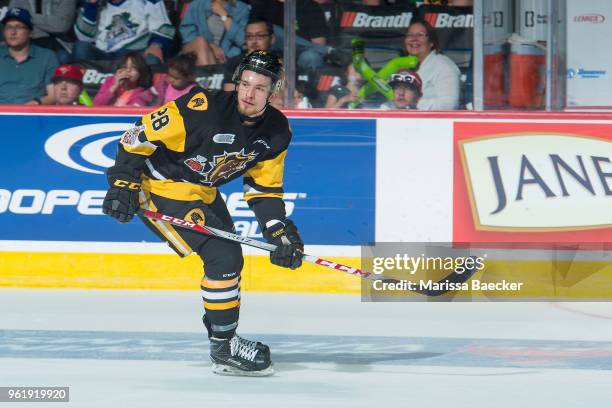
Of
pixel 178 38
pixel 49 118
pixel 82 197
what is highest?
pixel 178 38

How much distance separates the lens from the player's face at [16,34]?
6801 millimetres

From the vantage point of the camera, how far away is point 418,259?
654 centimetres

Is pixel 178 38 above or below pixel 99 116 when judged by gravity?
above

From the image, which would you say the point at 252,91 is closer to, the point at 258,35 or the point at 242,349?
the point at 242,349

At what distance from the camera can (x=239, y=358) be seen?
15.2ft

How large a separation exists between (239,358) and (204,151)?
2.69ft

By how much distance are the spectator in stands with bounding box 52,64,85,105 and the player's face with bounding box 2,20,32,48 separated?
275 mm

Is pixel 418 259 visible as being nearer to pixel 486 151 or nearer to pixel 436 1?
pixel 486 151

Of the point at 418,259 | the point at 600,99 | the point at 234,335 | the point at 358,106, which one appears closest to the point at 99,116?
the point at 358,106

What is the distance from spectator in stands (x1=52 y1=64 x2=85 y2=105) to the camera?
6.70 metres

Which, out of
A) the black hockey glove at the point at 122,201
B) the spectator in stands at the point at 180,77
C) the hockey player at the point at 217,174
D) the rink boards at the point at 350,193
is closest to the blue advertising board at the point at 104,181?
the rink boards at the point at 350,193

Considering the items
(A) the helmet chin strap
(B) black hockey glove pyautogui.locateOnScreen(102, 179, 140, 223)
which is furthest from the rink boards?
(B) black hockey glove pyautogui.locateOnScreen(102, 179, 140, 223)

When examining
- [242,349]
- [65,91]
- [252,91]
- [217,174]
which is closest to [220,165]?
[217,174]

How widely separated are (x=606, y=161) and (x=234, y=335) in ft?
8.91
